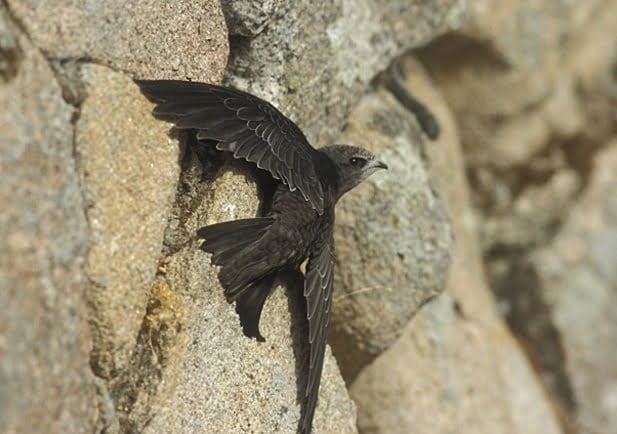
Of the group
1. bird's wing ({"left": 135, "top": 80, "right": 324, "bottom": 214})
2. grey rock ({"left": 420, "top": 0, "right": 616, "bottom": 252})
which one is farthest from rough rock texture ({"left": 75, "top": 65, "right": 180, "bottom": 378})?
grey rock ({"left": 420, "top": 0, "right": 616, "bottom": 252})

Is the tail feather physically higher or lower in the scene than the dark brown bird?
lower

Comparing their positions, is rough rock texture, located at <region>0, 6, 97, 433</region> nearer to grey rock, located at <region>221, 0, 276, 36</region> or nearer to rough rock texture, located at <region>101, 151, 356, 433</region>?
rough rock texture, located at <region>101, 151, 356, 433</region>

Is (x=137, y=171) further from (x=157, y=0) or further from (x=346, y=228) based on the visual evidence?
(x=346, y=228)

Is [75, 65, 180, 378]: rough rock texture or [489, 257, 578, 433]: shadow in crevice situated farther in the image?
[489, 257, 578, 433]: shadow in crevice

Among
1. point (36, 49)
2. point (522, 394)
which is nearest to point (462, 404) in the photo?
point (522, 394)

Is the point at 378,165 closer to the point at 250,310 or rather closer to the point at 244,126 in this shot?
the point at 244,126

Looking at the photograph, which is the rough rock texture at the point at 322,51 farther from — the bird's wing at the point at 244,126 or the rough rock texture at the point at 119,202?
the rough rock texture at the point at 119,202

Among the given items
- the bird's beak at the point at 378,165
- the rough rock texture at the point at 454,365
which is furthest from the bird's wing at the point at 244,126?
the rough rock texture at the point at 454,365
